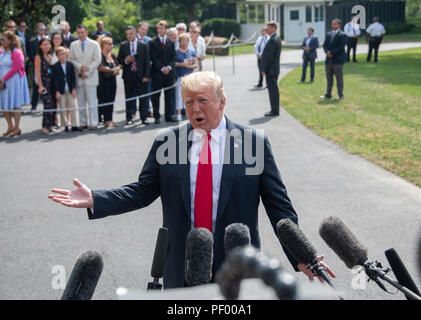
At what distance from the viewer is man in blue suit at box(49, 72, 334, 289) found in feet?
11.8

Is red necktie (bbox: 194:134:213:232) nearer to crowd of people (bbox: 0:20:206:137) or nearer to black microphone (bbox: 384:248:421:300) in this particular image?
black microphone (bbox: 384:248:421:300)

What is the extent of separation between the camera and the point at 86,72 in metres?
15.4

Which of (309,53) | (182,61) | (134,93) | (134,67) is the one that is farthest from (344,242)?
(309,53)

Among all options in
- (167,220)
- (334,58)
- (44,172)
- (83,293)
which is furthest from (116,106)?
(83,293)

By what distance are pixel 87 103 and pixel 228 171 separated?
12.5 metres

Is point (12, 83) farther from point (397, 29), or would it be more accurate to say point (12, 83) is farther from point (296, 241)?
point (397, 29)

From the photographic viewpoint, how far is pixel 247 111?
17750 mm

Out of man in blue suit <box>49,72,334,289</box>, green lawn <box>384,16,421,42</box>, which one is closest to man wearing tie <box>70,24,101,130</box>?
man in blue suit <box>49,72,334,289</box>

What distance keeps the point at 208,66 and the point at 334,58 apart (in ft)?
48.2

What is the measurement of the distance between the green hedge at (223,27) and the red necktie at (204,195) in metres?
53.4

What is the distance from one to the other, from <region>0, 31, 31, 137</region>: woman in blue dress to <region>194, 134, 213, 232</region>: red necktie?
1204 centimetres

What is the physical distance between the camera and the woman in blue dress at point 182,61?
54.6 ft

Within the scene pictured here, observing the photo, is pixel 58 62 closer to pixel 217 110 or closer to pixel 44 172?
pixel 44 172

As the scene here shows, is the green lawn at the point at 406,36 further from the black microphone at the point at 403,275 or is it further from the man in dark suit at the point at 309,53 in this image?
the black microphone at the point at 403,275
